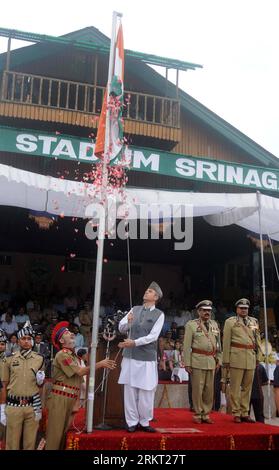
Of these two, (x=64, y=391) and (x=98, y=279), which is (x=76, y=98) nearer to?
(x=98, y=279)

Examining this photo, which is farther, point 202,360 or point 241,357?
point 241,357

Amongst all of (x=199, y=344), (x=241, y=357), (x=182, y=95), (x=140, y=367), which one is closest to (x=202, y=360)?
(x=199, y=344)

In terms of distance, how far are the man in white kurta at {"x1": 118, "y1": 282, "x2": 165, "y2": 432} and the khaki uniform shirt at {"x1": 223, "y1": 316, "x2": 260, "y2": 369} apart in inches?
52.8

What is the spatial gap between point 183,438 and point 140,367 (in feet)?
2.86

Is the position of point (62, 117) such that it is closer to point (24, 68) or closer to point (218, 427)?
point (24, 68)

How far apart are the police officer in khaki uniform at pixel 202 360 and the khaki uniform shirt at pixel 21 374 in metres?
2.04

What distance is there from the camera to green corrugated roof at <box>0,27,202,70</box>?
1361 cm

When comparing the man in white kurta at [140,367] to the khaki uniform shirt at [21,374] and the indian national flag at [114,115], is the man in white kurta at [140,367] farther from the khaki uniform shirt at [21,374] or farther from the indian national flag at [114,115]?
the indian national flag at [114,115]

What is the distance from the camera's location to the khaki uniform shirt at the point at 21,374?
17.8 feet

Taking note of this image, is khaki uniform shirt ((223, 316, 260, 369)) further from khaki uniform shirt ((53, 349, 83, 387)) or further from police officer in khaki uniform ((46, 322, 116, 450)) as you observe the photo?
khaki uniform shirt ((53, 349, 83, 387))

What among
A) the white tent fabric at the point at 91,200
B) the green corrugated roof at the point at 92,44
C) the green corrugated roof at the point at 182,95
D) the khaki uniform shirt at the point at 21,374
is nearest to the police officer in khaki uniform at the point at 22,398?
the khaki uniform shirt at the point at 21,374

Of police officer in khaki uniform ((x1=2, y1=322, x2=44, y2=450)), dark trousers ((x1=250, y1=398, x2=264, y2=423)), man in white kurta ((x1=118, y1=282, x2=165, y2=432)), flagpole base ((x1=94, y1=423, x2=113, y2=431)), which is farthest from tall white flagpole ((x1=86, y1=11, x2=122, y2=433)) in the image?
dark trousers ((x1=250, y1=398, x2=264, y2=423))

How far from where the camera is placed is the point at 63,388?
221 inches

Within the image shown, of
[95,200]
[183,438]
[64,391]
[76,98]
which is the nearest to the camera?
[183,438]
